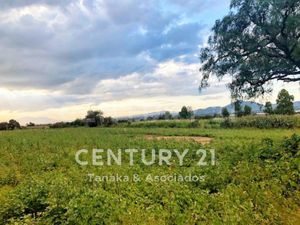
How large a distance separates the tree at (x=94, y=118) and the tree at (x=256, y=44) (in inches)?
1636

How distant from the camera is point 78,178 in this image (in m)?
8.09

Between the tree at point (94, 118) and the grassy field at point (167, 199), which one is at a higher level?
the tree at point (94, 118)

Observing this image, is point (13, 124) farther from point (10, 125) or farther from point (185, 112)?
point (185, 112)

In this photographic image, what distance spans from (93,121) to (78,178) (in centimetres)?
4561

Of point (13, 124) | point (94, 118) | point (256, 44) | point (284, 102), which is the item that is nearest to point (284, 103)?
point (284, 102)

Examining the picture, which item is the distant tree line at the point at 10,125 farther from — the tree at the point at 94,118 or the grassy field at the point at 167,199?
the grassy field at the point at 167,199

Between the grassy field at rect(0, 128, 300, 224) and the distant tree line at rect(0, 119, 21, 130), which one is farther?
the distant tree line at rect(0, 119, 21, 130)

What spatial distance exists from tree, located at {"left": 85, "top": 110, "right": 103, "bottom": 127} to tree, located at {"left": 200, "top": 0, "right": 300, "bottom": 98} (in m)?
41.5

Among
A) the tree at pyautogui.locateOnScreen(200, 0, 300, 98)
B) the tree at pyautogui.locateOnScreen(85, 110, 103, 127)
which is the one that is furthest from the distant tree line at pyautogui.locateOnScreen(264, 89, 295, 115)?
the tree at pyautogui.locateOnScreen(200, 0, 300, 98)

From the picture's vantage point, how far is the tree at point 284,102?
42.5 meters

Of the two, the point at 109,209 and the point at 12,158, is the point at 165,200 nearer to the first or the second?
the point at 109,209

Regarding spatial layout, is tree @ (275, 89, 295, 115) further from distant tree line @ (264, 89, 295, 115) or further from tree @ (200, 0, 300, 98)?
tree @ (200, 0, 300, 98)

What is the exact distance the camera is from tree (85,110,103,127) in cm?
5251

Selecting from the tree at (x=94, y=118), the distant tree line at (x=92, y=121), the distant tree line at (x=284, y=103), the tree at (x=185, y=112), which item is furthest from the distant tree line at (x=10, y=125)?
the distant tree line at (x=284, y=103)
